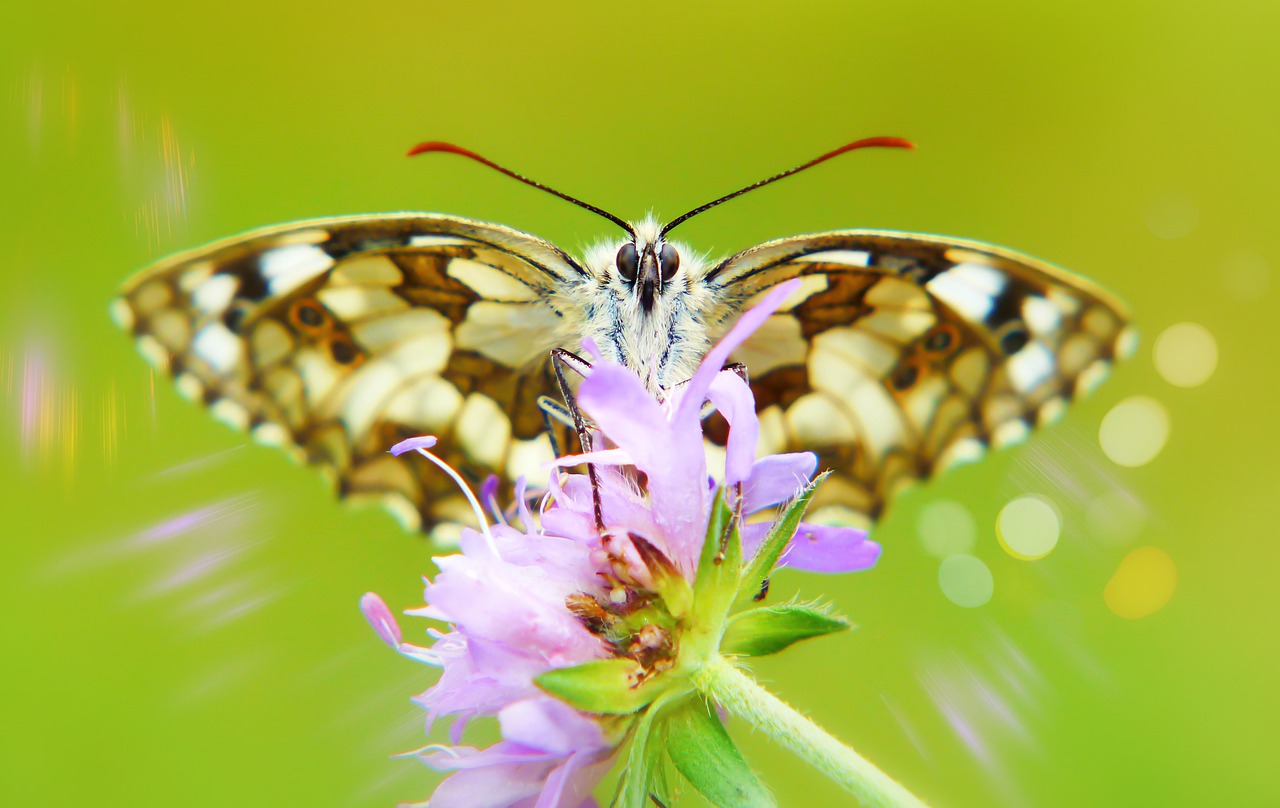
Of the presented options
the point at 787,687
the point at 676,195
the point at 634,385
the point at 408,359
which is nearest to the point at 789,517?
the point at 634,385

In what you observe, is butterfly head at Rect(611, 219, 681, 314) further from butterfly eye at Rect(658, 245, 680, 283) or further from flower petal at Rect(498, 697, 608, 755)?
flower petal at Rect(498, 697, 608, 755)

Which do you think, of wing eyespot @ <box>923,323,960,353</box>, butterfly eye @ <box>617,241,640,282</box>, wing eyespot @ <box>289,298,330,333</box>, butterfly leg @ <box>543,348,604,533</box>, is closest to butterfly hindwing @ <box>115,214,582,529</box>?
wing eyespot @ <box>289,298,330,333</box>

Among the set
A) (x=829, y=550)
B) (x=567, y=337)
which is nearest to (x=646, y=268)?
(x=567, y=337)

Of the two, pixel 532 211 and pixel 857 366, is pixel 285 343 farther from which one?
pixel 532 211

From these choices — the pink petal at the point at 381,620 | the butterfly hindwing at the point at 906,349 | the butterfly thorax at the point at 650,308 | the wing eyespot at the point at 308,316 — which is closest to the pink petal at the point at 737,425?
the pink petal at the point at 381,620

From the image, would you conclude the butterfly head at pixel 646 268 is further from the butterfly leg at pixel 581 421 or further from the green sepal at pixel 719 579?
the green sepal at pixel 719 579

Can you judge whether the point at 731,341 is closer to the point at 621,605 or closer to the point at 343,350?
the point at 621,605
